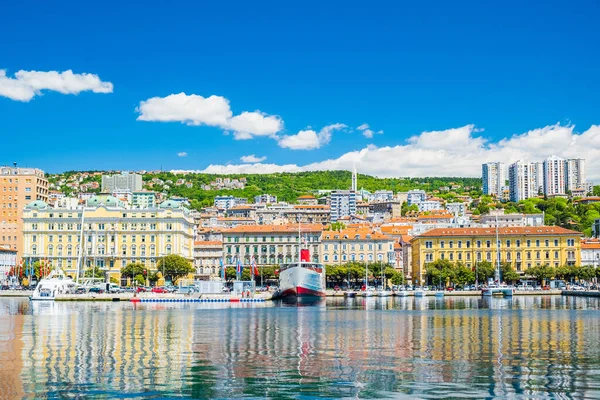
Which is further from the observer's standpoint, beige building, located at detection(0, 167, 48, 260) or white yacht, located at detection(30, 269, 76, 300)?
beige building, located at detection(0, 167, 48, 260)

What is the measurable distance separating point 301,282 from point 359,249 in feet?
124

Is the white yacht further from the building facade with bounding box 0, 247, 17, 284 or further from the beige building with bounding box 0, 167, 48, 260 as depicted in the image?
the beige building with bounding box 0, 167, 48, 260

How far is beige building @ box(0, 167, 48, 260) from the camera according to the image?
146 metres

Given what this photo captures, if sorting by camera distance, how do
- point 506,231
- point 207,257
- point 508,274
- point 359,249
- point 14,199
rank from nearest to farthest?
point 508,274, point 506,231, point 359,249, point 207,257, point 14,199

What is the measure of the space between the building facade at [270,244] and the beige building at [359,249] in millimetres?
2211

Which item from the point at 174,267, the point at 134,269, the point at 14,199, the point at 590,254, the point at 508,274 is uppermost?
the point at 14,199

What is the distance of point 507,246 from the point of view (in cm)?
11606

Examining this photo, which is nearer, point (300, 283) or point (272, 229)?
point (300, 283)

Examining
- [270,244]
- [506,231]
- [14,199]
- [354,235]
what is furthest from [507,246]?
[14,199]

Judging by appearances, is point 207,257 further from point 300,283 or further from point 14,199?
point 300,283

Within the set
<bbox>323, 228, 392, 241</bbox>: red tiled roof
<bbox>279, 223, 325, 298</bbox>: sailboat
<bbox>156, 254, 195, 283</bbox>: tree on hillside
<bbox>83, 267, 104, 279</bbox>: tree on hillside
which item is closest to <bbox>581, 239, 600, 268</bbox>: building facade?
<bbox>323, 228, 392, 241</bbox>: red tiled roof

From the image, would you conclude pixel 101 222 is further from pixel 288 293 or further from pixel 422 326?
pixel 422 326

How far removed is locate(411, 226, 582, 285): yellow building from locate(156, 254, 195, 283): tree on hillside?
3406 centimetres

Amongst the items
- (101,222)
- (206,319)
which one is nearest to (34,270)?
(101,222)
